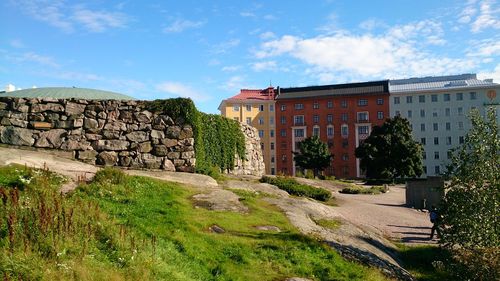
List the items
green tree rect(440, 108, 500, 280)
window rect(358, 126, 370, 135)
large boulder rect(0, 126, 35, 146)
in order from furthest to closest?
window rect(358, 126, 370, 135)
large boulder rect(0, 126, 35, 146)
green tree rect(440, 108, 500, 280)

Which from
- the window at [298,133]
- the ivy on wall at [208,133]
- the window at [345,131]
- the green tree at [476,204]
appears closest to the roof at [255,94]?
the window at [298,133]

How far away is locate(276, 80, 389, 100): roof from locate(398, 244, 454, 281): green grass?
89.2 meters

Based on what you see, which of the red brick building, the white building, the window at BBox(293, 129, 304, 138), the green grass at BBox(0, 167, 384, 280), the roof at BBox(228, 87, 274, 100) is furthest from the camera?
the roof at BBox(228, 87, 274, 100)

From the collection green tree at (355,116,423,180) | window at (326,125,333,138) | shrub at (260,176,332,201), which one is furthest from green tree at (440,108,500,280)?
window at (326,125,333,138)

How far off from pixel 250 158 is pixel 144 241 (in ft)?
76.8

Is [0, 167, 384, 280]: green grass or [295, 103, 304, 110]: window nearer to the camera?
[0, 167, 384, 280]: green grass

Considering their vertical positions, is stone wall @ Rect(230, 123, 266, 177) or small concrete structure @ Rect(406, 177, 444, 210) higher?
stone wall @ Rect(230, 123, 266, 177)

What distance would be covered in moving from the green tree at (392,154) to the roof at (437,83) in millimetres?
42636

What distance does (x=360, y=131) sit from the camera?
103m

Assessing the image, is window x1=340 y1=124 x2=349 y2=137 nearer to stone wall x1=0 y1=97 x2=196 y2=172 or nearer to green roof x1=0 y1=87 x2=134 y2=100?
green roof x1=0 y1=87 x2=134 y2=100

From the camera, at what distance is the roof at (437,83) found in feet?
332

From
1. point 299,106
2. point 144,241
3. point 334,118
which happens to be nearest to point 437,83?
point 334,118

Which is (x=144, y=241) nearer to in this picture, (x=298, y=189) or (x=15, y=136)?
(x=15, y=136)

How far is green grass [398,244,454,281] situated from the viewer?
13605 millimetres
